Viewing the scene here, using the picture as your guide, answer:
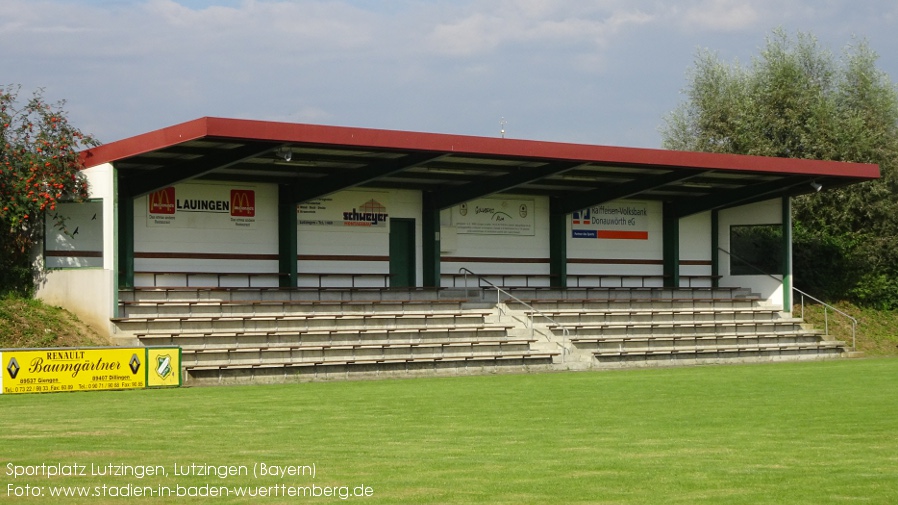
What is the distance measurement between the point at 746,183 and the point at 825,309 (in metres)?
4.09

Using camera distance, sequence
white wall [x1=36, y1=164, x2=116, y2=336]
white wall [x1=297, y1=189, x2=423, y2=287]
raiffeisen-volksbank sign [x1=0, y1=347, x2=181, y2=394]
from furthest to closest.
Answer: white wall [x1=297, y1=189, x2=423, y2=287] → white wall [x1=36, y1=164, x2=116, y2=336] → raiffeisen-volksbank sign [x1=0, y1=347, x2=181, y2=394]

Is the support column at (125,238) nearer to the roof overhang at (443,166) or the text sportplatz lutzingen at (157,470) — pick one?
the roof overhang at (443,166)

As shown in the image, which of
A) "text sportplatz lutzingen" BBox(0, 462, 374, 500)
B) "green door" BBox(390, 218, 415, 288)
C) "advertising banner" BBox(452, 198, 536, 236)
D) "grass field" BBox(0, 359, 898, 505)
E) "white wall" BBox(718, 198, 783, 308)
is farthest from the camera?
"white wall" BBox(718, 198, 783, 308)

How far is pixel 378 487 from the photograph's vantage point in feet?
26.0

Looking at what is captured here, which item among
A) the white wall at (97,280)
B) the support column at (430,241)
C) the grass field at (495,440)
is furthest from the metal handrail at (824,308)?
the white wall at (97,280)

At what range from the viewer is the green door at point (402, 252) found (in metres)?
28.5

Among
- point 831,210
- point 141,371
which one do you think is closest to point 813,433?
point 141,371

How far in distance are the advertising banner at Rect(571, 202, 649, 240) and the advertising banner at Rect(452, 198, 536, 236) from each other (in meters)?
1.59

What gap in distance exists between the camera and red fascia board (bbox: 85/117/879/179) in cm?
2075

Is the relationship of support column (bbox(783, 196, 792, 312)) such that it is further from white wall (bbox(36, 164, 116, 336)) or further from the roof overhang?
white wall (bbox(36, 164, 116, 336))

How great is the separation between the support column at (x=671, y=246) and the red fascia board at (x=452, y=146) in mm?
4618

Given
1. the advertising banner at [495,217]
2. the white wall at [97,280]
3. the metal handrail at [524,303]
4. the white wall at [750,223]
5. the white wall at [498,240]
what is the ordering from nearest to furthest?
1. the white wall at [97,280]
2. the metal handrail at [524,303]
3. the white wall at [498,240]
4. the advertising banner at [495,217]
5. the white wall at [750,223]

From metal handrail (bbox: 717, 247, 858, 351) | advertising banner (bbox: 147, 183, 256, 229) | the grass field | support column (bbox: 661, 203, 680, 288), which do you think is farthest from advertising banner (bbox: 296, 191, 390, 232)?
metal handrail (bbox: 717, 247, 858, 351)

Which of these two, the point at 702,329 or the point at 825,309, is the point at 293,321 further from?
the point at 825,309
